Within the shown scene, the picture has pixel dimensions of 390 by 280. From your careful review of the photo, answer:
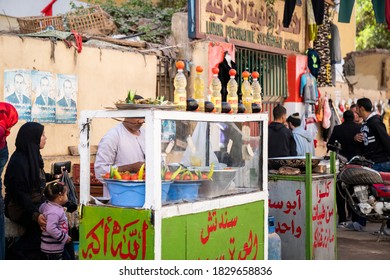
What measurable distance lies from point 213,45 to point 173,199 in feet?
19.1

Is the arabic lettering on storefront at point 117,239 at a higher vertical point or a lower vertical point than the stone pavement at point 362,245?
higher

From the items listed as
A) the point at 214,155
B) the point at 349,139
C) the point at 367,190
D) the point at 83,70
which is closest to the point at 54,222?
the point at 214,155

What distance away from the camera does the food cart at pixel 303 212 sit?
20.3 feet

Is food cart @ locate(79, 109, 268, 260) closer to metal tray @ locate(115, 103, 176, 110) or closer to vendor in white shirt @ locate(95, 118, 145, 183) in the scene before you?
metal tray @ locate(115, 103, 176, 110)

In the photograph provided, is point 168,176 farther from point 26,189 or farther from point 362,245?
point 362,245

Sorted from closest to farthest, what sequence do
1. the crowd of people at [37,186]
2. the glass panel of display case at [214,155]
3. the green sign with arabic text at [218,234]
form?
the green sign with arabic text at [218,234]
the glass panel of display case at [214,155]
the crowd of people at [37,186]

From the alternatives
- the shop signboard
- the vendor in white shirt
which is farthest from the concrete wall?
the vendor in white shirt

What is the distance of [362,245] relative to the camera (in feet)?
27.0

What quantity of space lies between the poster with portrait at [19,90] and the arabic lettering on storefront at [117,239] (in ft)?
10.0

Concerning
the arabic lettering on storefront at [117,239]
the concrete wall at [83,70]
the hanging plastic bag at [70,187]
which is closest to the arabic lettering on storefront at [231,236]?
the arabic lettering on storefront at [117,239]

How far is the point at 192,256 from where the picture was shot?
459cm

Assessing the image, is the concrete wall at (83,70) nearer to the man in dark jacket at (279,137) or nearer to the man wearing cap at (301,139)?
the man in dark jacket at (279,137)

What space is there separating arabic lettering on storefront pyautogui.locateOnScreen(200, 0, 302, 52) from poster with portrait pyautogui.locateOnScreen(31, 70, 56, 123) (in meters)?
3.20

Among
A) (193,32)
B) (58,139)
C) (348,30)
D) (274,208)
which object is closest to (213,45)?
(193,32)
